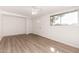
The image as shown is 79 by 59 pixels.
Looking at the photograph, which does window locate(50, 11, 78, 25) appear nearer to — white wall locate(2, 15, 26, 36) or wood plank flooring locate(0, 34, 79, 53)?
wood plank flooring locate(0, 34, 79, 53)

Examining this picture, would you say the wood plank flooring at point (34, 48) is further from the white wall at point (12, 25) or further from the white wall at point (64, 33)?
the white wall at point (12, 25)

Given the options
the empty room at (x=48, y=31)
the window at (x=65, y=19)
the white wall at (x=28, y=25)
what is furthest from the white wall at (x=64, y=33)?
the white wall at (x=28, y=25)

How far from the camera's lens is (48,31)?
578cm

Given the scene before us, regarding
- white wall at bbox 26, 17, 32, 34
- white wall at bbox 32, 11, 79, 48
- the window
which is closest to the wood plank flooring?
white wall at bbox 32, 11, 79, 48

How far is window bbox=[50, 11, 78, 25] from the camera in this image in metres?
3.83

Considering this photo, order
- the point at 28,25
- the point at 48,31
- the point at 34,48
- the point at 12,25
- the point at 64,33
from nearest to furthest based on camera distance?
the point at 34,48
the point at 64,33
the point at 48,31
the point at 12,25
the point at 28,25

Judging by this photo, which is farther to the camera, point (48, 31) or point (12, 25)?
point (12, 25)

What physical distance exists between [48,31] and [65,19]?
177cm

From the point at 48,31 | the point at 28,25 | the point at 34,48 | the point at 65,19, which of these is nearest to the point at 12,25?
the point at 28,25

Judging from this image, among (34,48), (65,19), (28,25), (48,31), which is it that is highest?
(65,19)

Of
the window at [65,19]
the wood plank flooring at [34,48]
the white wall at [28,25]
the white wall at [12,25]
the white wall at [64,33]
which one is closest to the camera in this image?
the wood plank flooring at [34,48]

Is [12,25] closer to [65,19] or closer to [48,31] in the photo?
[48,31]

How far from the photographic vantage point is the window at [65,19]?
3830mm
